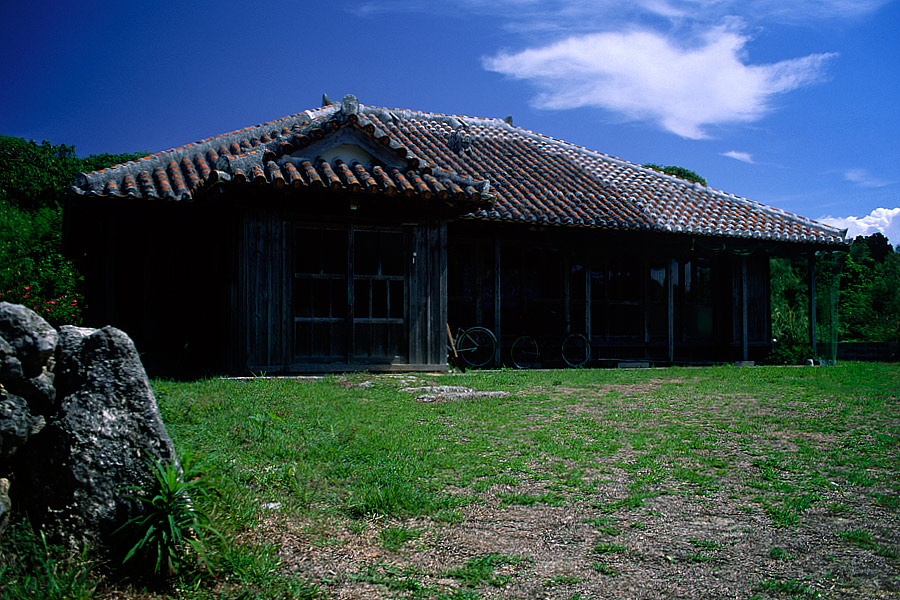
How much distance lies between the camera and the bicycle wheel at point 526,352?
13.3m

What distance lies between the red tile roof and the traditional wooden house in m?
0.05

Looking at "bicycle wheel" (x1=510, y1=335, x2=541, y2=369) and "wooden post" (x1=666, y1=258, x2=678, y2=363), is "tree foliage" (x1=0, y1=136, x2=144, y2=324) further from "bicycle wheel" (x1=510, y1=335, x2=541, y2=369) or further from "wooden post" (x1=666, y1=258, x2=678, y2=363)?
"wooden post" (x1=666, y1=258, x2=678, y2=363)

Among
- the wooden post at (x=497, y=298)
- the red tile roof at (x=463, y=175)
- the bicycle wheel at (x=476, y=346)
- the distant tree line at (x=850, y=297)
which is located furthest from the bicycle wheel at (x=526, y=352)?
the distant tree line at (x=850, y=297)

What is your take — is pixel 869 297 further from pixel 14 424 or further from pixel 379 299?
pixel 14 424

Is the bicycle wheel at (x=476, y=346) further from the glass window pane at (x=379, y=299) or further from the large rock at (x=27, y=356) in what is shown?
the large rock at (x=27, y=356)

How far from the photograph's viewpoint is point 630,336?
1541 centimetres

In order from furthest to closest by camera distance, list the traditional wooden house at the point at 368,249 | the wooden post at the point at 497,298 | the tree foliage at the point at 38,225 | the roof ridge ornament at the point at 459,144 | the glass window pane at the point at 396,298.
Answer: the roof ridge ornament at the point at 459,144, the wooden post at the point at 497,298, the glass window pane at the point at 396,298, the traditional wooden house at the point at 368,249, the tree foliage at the point at 38,225

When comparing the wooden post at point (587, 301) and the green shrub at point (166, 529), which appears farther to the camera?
the wooden post at point (587, 301)

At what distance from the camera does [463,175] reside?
14.3 metres

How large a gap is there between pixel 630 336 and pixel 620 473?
37.7 ft

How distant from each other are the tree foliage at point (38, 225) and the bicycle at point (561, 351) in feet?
26.9

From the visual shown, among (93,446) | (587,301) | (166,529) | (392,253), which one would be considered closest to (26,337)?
(93,446)

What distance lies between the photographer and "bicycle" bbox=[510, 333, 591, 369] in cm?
1334

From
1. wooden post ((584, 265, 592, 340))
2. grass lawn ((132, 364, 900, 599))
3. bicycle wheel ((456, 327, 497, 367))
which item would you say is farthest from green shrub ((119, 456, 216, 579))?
wooden post ((584, 265, 592, 340))
